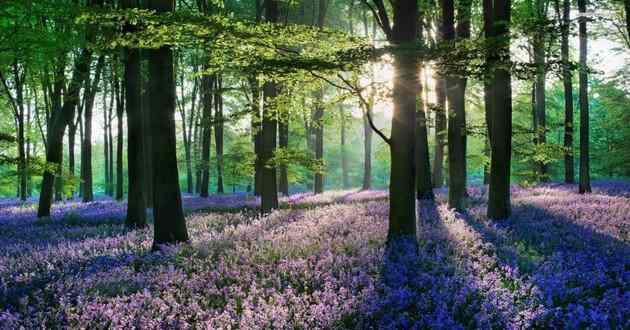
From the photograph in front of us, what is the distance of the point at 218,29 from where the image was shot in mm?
7879

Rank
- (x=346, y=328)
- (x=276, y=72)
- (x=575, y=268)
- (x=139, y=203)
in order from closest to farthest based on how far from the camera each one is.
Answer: (x=346, y=328)
(x=575, y=268)
(x=276, y=72)
(x=139, y=203)

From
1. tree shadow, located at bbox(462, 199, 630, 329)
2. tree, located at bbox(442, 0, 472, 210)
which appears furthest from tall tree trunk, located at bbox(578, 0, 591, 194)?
tree shadow, located at bbox(462, 199, 630, 329)

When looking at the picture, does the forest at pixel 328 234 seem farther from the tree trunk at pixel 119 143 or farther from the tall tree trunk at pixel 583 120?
the tree trunk at pixel 119 143

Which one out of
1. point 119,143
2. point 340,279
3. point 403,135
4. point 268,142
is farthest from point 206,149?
point 340,279

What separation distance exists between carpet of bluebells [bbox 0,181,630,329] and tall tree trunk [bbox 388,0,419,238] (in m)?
0.62

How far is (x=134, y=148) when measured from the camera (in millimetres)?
13523

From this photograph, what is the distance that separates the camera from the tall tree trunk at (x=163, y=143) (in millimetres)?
9836

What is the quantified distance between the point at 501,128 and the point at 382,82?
4.69m

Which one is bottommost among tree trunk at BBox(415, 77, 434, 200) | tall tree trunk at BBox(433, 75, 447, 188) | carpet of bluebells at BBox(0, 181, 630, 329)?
carpet of bluebells at BBox(0, 181, 630, 329)

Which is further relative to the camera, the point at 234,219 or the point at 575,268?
the point at 234,219

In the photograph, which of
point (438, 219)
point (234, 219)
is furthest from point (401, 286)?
point (234, 219)

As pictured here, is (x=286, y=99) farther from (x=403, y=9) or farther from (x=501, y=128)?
(x=501, y=128)

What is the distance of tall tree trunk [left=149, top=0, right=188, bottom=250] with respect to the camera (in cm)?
984

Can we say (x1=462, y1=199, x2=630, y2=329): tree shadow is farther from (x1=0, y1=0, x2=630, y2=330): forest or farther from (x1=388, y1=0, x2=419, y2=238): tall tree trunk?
(x1=388, y1=0, x2=419, y2=238): tall tree trunk
